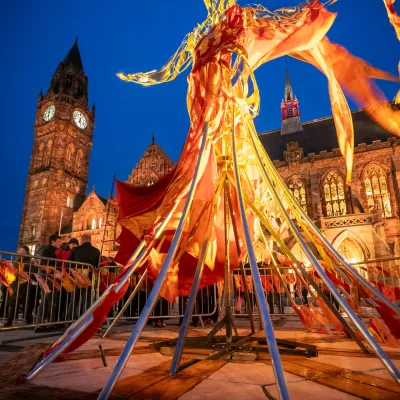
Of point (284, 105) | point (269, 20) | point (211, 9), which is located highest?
point (284, 105)

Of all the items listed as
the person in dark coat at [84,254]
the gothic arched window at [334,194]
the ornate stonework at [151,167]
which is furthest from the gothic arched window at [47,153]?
the person in dark coat at [84,254]

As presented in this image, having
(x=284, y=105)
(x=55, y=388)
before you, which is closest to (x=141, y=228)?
(x=55, y=388)

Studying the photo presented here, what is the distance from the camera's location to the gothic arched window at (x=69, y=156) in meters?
36.4

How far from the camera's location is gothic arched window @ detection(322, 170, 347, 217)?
2281cm

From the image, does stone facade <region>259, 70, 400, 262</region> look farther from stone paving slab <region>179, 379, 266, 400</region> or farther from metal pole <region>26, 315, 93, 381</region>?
metal pole <region>26, 315, 93, 381</region>

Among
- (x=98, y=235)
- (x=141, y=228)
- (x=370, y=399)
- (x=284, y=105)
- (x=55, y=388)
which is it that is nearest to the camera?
(x=370, y=399)

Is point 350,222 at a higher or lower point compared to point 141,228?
higher

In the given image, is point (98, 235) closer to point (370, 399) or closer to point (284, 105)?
point (284, 105)

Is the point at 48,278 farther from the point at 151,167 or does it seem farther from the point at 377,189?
the point at 151,167

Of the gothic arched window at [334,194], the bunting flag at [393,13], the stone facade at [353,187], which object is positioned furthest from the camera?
the gothic arched window at [334,194]

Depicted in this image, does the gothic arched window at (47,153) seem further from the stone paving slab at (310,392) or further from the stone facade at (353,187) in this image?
the stone paving slab at (310,392)

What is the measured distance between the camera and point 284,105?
35.1 m

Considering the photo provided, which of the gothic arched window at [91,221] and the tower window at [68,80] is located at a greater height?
the tower window at [68,80]

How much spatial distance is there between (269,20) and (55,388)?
3993 millimetres
